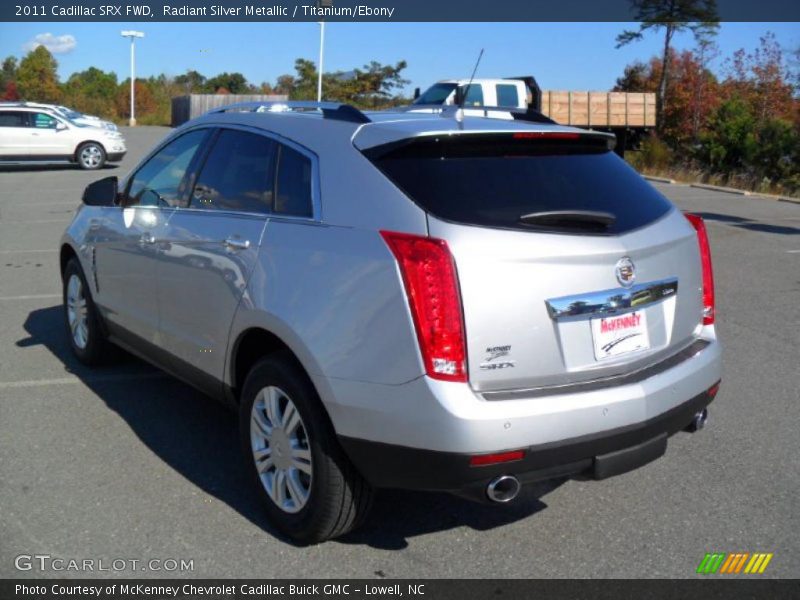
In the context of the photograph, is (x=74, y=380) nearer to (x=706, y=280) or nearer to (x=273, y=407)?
(x=273, y=407)

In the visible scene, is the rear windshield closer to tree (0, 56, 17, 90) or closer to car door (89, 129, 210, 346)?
car door (89, 129, 210, 346)

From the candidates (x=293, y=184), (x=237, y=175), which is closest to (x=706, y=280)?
Result: (x=293, y=184)

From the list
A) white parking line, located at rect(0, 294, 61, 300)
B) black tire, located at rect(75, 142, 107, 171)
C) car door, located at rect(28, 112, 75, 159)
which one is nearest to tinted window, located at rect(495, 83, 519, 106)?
black tire, located at rect(75, 142, 107, 171)

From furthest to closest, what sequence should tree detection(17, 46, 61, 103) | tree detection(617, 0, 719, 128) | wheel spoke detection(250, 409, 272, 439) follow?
tree detection(17, 46, 61, 103), tree detection(617, 0, 719, 128), wheel spoke detection(250, 409, 272, 439)

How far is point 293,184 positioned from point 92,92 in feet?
265

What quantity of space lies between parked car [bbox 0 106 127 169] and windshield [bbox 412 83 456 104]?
9.31 meters

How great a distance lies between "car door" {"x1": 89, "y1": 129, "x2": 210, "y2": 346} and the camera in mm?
4875

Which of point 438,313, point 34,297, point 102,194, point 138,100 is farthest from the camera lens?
point 138,100

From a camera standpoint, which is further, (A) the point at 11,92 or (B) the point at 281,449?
(A) the point at 11,92

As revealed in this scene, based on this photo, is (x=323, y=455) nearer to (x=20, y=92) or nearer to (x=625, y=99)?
(x=625, y=99)

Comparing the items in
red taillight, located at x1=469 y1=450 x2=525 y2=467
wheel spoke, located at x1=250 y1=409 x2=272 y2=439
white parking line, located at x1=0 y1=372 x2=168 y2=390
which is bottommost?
white parking line, located at x1=0 y1=372 x2=168 y2=390

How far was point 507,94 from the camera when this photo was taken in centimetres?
2345

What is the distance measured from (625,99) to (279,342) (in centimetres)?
2908

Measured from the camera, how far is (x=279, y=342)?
3.79 meters
